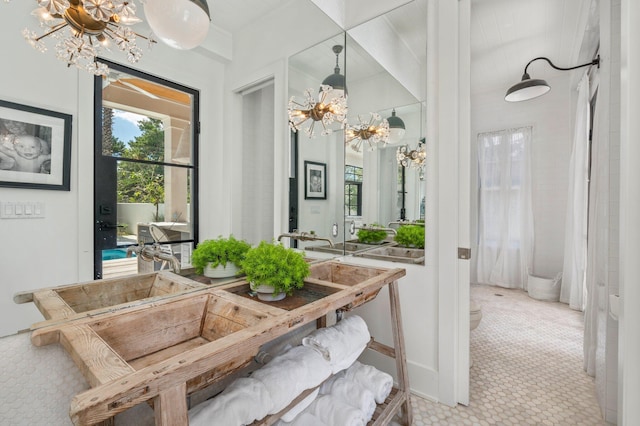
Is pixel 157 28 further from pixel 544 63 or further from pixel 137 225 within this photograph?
pixel 544 63

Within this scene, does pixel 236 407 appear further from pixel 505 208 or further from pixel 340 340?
pixel 505 208

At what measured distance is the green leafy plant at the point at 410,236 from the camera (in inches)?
68.8

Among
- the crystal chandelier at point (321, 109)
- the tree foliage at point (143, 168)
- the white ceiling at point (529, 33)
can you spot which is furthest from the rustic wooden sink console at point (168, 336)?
the white ceiling at point (529, 33)

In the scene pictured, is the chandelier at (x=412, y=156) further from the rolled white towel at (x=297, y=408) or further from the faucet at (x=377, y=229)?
the rolled white towel at (x=297, y=408)

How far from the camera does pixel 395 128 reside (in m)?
1.84

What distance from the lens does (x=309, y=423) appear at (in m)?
1.23

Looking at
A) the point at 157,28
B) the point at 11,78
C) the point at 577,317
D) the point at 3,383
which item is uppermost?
the point at 157,28

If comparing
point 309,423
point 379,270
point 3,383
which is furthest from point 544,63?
point 3,383

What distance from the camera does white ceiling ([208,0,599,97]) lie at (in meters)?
1.79

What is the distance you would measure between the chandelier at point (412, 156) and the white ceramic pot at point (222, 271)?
3.92 ft

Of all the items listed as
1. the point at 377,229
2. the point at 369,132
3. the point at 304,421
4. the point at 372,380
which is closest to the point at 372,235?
the point at 377,229

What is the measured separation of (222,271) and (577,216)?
372 centimetres

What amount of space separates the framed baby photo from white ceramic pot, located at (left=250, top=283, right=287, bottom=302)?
0.78 metres

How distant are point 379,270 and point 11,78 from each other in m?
1.62
